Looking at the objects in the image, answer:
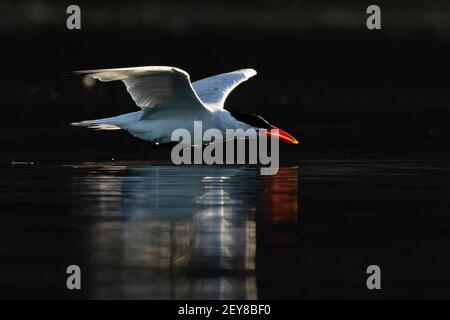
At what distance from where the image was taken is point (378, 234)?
13.4 m

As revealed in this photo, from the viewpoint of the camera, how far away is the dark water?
11.2 meters

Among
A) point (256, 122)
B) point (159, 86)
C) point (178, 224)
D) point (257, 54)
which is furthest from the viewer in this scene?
point (257, 54)

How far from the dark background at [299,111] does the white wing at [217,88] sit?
126cm

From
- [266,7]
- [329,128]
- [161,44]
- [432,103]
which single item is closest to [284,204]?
[329,128]

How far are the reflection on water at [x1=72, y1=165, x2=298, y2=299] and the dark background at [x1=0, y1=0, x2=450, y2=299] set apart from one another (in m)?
0.22

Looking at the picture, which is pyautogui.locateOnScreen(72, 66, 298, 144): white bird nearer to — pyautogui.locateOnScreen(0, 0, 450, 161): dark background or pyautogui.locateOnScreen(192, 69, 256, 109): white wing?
pyautogui.locateOnScreen(192, 69, 256, 109): white wing

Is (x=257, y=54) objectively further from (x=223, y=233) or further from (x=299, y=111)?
(x=223, y=233)

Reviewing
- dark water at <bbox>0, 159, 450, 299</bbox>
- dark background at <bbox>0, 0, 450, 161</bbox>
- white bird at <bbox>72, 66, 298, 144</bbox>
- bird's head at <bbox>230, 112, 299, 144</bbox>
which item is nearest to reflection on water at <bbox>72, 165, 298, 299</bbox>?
dark water at <bbox>0, 159, 450, 299</bbox>

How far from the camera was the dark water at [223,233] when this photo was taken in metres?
11.2

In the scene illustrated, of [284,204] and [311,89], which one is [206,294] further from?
[311,89]

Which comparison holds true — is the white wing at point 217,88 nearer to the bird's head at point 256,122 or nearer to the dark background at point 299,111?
the bird's head at point 256,122

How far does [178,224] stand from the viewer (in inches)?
545

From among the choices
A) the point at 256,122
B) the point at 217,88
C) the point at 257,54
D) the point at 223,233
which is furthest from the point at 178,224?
the point at 257,54

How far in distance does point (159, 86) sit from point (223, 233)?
230 inches
